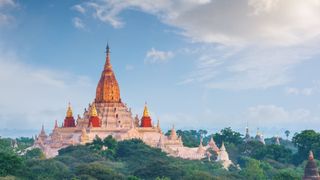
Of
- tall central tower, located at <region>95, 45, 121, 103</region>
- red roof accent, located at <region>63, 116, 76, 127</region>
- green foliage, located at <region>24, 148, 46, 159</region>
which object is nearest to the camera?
green foliage, located at <region>24, 148, 46, 159</region>

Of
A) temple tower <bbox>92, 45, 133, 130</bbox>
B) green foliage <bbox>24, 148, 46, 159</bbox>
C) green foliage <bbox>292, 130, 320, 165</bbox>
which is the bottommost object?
green foliage <bbox>24, 148, 46, 159</bbox>

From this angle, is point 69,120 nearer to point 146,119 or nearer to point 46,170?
point 146,119

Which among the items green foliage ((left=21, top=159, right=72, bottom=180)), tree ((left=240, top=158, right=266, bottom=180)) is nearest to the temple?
tree ((left=240, top=158, right=266, bottom=180))

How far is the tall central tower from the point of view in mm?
74375

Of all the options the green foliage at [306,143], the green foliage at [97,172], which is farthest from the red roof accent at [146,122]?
the green foliage at [97,172]

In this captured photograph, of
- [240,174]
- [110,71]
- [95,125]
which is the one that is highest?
[110,71]

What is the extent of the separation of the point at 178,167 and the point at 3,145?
98.6ft

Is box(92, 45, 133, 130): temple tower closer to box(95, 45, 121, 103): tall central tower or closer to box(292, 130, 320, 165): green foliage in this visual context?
box(95, 45, 121, 103): tall central tower

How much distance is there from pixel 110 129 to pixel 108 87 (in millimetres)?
6634

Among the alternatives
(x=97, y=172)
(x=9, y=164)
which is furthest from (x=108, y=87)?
(x=9, y=164)

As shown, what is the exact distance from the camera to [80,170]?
47.3 m

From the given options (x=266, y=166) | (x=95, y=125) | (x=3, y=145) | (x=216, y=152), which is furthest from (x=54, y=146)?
(x=266, y=166)

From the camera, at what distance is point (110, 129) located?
6956 centimetres

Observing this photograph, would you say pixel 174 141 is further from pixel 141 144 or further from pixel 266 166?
pixel 266 166
